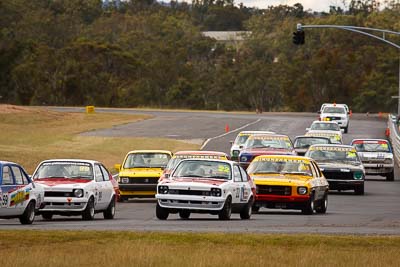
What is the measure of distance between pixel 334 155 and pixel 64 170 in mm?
12590

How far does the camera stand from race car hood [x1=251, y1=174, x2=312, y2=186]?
88.2 ft

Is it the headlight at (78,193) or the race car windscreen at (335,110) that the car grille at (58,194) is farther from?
the race car windscreen at (335,110)

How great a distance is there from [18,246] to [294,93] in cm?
11402

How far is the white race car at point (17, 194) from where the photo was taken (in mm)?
→ 21875

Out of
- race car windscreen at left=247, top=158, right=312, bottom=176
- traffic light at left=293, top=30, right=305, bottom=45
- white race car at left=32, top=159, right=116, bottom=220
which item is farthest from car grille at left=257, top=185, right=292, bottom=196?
traffic light at left=293, top=30, right=305, bottom=45

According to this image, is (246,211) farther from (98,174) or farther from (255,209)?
(98,174)

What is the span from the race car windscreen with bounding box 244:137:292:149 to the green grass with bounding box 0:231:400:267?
68.5 feet

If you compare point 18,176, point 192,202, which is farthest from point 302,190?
point 18,176

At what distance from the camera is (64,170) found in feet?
84.1

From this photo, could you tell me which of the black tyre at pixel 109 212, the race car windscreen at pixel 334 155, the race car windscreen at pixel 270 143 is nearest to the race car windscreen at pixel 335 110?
the race car windscreen at pixel 270 143

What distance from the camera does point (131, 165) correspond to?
1268 inches

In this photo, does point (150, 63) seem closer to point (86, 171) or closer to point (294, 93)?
point (294, 93)

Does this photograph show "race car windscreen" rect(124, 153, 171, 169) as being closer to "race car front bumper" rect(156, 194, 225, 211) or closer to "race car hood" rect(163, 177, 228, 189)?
"race car hood" rect(163, 177, 228, 189)

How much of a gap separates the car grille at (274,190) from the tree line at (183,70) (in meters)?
99.6
